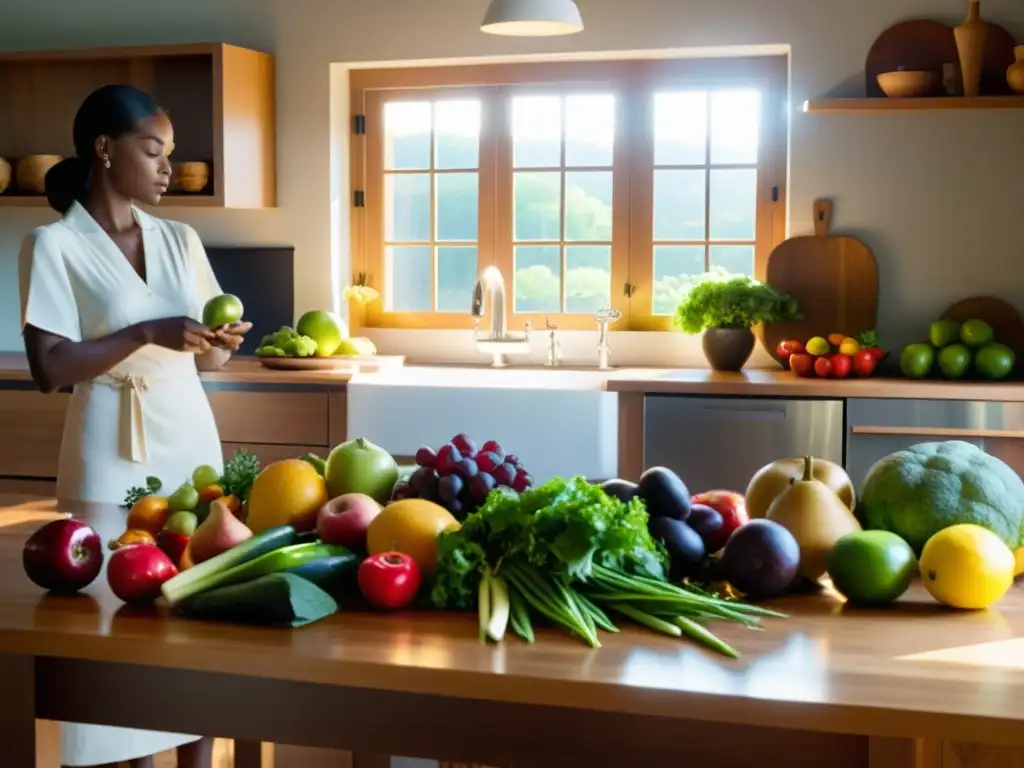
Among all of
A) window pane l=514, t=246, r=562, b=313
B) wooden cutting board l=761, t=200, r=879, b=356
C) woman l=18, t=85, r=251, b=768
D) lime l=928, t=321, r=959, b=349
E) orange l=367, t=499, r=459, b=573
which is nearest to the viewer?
orange l=367, t=499, r=459, b=573

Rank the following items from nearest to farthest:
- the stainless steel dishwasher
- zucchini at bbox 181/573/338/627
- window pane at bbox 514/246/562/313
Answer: zucchini at bbox 181/573/338/627, the stainless steel dishwasher, window pane at bbox 514/246/562/313

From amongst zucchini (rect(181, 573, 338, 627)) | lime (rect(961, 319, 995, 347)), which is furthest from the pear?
lime (rect(961, 319, 995, 347))

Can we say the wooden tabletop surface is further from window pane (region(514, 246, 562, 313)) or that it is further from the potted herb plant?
window pane (region(514, 246, 562, 313))

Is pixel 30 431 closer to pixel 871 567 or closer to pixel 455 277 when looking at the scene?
pixel 455 277

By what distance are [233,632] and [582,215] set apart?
11.3ft

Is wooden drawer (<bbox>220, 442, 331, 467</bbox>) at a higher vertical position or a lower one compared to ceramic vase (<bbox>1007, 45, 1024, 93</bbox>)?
lower

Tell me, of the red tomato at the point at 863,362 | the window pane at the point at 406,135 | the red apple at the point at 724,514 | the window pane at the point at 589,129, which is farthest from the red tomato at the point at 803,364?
the red apple at the point at 724,514

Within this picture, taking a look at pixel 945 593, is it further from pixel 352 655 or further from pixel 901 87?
pixel 901 87

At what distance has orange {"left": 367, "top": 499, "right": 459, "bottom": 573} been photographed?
Result: 158 centimetres

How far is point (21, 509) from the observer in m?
2.26

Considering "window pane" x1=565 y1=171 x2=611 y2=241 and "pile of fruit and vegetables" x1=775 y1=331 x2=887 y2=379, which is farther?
"window pane" x1=565 y1=171 x2=611 y2=241

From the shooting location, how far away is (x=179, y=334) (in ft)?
8.59

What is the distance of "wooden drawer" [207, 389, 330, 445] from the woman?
3.88 ft

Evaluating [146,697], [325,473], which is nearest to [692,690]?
[146,697]
